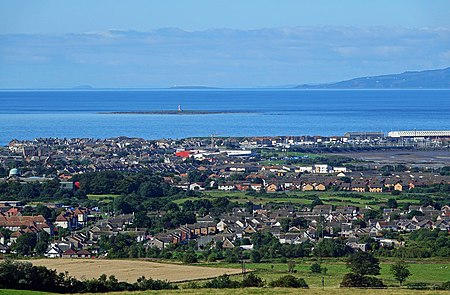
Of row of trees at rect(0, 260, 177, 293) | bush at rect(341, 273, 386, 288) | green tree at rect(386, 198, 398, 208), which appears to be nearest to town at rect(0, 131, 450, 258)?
green tree at rect(386, 198, 398, 208)

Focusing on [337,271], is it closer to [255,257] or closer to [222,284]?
[255,257]

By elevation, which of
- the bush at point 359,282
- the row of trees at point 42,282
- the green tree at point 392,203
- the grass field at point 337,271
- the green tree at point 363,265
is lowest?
the grass field at point 337,271

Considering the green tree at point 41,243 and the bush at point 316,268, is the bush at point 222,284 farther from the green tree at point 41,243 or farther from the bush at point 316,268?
the green tree at point 41,243

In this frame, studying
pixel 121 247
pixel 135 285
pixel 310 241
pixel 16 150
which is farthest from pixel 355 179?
Result: pixel 135 285

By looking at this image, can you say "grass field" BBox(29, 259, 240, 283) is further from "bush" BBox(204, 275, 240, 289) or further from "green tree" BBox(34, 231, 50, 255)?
"green tree" BBox(34, 231, 50, 255)

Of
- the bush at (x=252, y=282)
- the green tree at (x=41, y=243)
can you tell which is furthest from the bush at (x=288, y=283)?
the green tree at (x=41, y=243)

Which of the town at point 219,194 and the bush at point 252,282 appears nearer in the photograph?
the bush at point 252,282

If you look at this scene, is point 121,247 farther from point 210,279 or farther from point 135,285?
point 135,285

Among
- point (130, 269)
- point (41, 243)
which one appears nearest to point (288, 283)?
point (130, 269)
